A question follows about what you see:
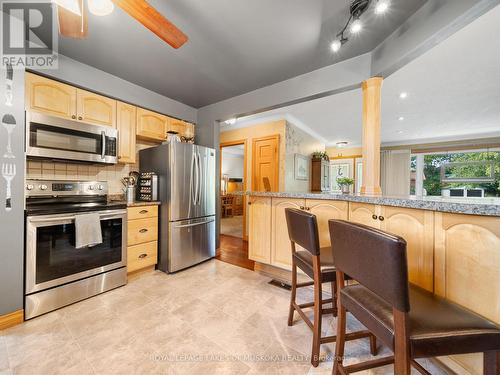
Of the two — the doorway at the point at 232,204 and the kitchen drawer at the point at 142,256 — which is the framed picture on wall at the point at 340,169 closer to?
the doorway at the point at 232,204

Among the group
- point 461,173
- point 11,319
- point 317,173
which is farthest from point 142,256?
point 461,173

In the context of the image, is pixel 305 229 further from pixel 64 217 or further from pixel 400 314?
pixel 64 217

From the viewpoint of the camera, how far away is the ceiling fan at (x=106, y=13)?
111 centimetres

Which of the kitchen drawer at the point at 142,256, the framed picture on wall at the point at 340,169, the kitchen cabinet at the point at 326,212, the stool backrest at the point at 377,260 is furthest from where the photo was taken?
the framed picture on wall at the point at 340,169

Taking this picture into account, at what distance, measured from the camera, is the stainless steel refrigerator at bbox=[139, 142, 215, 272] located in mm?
2586

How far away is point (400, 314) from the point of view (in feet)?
2.16

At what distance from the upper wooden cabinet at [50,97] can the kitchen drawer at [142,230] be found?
136 centimetres

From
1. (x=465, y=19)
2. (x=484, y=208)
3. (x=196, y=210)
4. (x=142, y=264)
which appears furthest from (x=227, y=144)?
(x=484, y=208)

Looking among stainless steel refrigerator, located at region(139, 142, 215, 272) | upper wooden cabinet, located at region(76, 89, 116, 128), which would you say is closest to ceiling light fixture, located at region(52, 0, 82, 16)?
upper wooden cabinet, located at region(76, 89, 116, 128)

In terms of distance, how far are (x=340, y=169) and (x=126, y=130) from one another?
6495 millimetres

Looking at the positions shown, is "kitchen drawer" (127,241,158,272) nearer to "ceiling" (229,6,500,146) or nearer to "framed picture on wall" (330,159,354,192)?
"ceiling" (229,6,500,146)

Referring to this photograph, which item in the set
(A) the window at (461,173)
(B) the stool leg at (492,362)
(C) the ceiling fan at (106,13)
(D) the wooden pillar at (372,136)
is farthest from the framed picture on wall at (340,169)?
(C) the ceiling fan at (106,13)

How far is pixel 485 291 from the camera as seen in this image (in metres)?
0.91

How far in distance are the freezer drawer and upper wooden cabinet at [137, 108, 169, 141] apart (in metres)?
1.33
